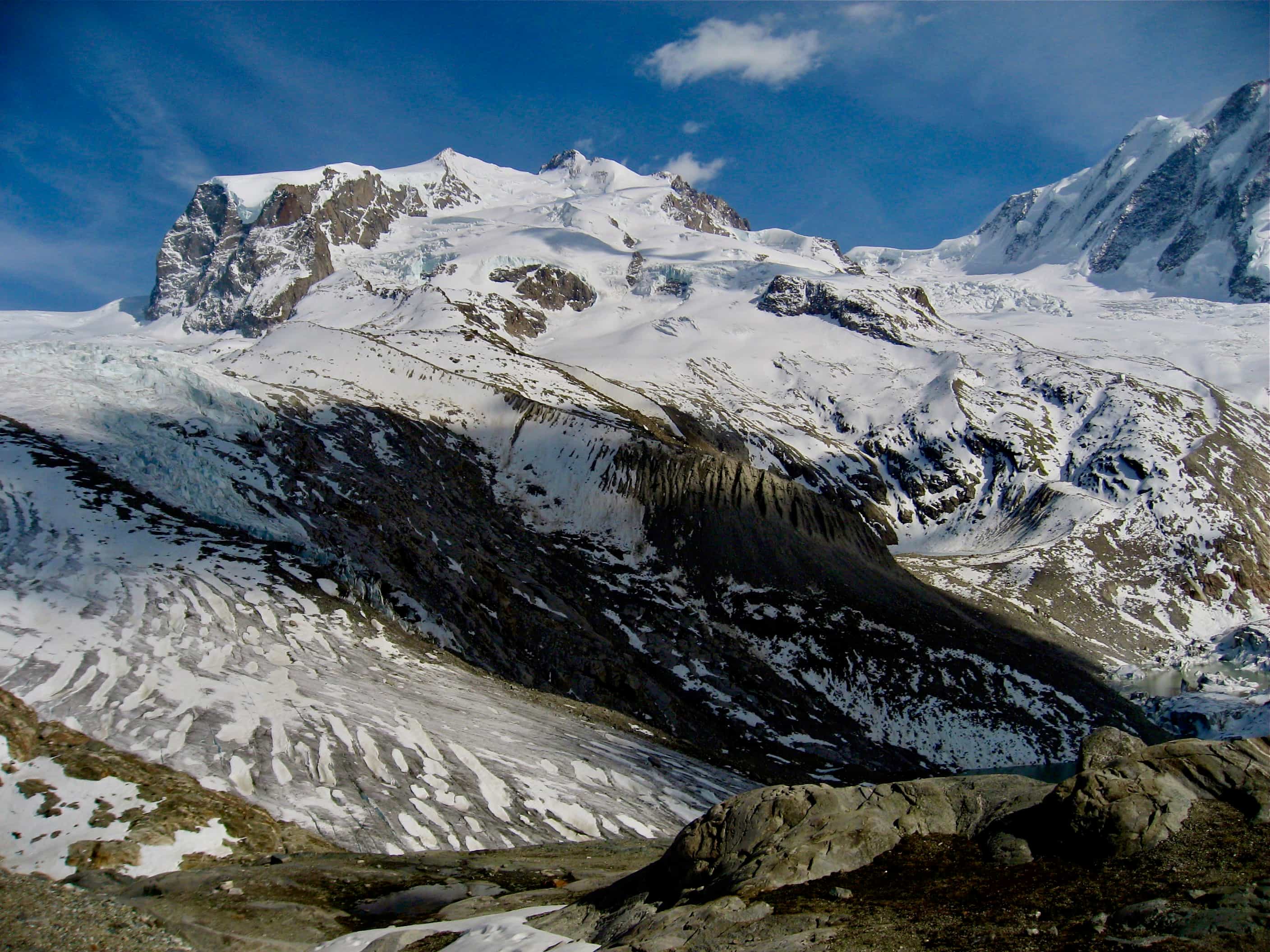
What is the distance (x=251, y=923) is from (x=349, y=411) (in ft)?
197

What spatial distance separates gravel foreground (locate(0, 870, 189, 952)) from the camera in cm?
1161

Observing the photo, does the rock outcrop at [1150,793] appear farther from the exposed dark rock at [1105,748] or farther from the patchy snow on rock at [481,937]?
the patchy snow on rock at [481,937]

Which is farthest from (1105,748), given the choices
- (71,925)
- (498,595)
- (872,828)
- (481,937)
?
(498,595)

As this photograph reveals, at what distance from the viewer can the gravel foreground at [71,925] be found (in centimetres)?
1161

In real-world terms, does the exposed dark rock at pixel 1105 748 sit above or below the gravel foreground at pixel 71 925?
above

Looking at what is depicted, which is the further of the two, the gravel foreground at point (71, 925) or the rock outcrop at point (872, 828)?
the gravel foreground at point (71, 925)

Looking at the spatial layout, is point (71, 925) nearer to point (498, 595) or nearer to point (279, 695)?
point (279, 695)

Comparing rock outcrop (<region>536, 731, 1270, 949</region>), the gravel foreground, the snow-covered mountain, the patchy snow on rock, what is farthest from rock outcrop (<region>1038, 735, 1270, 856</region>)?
the snow-covered mountain

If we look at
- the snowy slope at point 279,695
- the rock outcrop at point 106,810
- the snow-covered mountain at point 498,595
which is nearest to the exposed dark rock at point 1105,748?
the snowy slope at point 279,695

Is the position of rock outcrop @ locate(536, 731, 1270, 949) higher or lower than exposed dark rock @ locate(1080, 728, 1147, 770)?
lower

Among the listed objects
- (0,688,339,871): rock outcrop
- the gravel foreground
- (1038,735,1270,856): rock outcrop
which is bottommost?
the gravel foreground

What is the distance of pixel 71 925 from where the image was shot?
1217 centimetres

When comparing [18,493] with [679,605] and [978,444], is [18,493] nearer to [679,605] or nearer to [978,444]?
[679,605]

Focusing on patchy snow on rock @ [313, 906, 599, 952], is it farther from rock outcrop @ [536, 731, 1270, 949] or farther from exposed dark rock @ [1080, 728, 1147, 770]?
exposed dark rock @ [1080, 728, 1147, 770]
